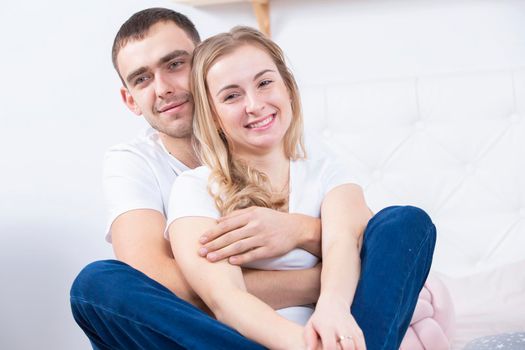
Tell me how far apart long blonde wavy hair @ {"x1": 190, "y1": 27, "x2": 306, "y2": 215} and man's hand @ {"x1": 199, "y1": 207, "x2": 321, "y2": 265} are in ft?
0.22

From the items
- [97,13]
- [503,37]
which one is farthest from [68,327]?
[503,37]

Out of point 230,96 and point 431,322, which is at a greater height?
point 230,96

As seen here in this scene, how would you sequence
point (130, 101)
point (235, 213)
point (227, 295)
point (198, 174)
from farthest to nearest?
1. point (130, 101)
2. point (198, 174)
3. point (235, 213)
4. point (227, 295)

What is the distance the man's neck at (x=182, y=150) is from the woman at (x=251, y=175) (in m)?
0.11

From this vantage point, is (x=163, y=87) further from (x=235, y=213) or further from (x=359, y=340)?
(x=359, y=340)

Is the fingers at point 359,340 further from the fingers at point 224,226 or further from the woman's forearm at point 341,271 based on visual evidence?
the fingers at point 224,226

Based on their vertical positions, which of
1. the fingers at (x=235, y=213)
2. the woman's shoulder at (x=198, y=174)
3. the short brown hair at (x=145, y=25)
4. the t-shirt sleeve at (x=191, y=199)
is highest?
the short brown hair at (x=145, y=25)

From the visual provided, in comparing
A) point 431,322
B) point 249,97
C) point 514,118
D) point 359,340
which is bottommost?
point 431,322

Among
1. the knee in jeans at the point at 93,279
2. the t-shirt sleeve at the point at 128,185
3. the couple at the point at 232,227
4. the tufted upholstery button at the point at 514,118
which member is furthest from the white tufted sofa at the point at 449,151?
the knee in jeans at the point at 93,279

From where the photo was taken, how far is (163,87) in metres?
1.46

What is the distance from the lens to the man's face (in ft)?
4.82

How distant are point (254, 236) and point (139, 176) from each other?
1.15ft

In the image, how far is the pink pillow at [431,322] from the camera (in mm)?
1419

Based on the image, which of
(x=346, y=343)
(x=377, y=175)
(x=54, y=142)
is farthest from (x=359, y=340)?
(x=54, y=142)
